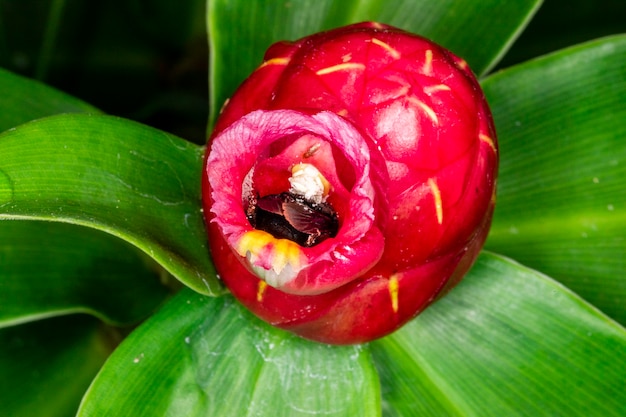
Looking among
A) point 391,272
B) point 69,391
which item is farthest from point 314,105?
point 69,391

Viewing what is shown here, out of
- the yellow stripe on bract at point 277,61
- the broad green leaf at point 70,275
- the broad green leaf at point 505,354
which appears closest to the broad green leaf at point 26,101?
the broad green leaf at point 70,275

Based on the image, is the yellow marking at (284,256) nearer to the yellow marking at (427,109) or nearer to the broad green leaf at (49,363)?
the yellow marking at (427,109)

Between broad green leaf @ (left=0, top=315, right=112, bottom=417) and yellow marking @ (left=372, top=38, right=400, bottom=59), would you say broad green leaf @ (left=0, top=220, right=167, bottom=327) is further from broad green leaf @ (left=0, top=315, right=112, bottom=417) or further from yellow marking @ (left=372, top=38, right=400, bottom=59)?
yellow marking @ (left=372, top=38, right=400, bottom=59)

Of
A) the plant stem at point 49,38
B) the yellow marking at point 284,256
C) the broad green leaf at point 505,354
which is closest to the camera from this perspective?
the yellow marking at point 284,256

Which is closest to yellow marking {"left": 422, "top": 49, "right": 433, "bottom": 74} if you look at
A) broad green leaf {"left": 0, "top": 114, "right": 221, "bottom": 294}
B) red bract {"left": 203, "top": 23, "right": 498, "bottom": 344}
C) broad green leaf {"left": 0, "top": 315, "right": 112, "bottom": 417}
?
red bract {"left": 203, "top": 23, "right": 498, "bottom": 344}

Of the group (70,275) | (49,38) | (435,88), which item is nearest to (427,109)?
(435,88)

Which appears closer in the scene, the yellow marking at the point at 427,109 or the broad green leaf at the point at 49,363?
the yellow marking at the point at 427,109

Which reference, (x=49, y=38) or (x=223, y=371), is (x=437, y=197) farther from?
(x=49, y=38)

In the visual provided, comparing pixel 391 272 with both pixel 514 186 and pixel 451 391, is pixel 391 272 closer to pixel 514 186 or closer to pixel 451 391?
pixel 451 391
